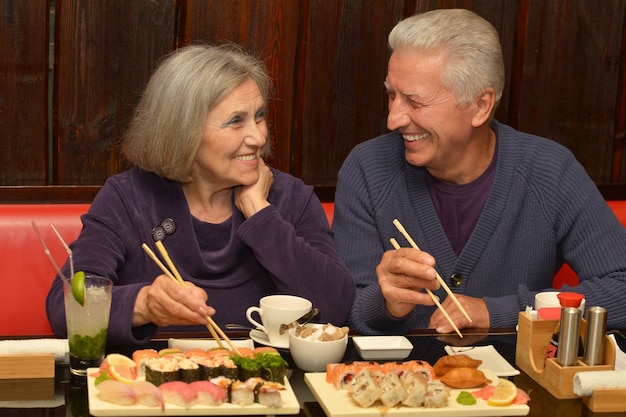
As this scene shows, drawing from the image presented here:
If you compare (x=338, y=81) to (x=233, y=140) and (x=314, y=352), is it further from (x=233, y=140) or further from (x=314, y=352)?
(x=314, y=352)

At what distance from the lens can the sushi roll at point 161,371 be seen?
179 cm

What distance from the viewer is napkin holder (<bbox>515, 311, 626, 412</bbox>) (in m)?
1.85

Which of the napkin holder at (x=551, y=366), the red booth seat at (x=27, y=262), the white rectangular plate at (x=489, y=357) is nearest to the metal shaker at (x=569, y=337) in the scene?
the napkin holder at (x=551, y=366)

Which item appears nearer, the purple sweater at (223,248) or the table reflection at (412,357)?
the table reflection at (412,357)

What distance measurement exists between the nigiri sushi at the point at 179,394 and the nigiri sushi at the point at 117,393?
6cm

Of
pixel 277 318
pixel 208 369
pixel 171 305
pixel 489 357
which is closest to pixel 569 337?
pixel 489 357

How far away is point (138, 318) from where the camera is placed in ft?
7.33

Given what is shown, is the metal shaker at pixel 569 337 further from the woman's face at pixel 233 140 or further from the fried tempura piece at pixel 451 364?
the woman's face at pixel 233 140

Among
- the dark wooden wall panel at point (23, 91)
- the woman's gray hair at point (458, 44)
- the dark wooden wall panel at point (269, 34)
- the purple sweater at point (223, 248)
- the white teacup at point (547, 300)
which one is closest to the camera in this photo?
the white teacup at point (547, 300)

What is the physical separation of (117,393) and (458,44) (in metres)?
1.58

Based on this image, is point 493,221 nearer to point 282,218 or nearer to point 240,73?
point 282,218

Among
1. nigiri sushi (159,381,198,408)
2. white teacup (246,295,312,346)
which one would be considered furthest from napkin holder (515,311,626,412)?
nigiri sushi (159,381,198,408)

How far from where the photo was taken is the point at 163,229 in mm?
2650

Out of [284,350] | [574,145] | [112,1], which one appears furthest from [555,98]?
[284,350]
